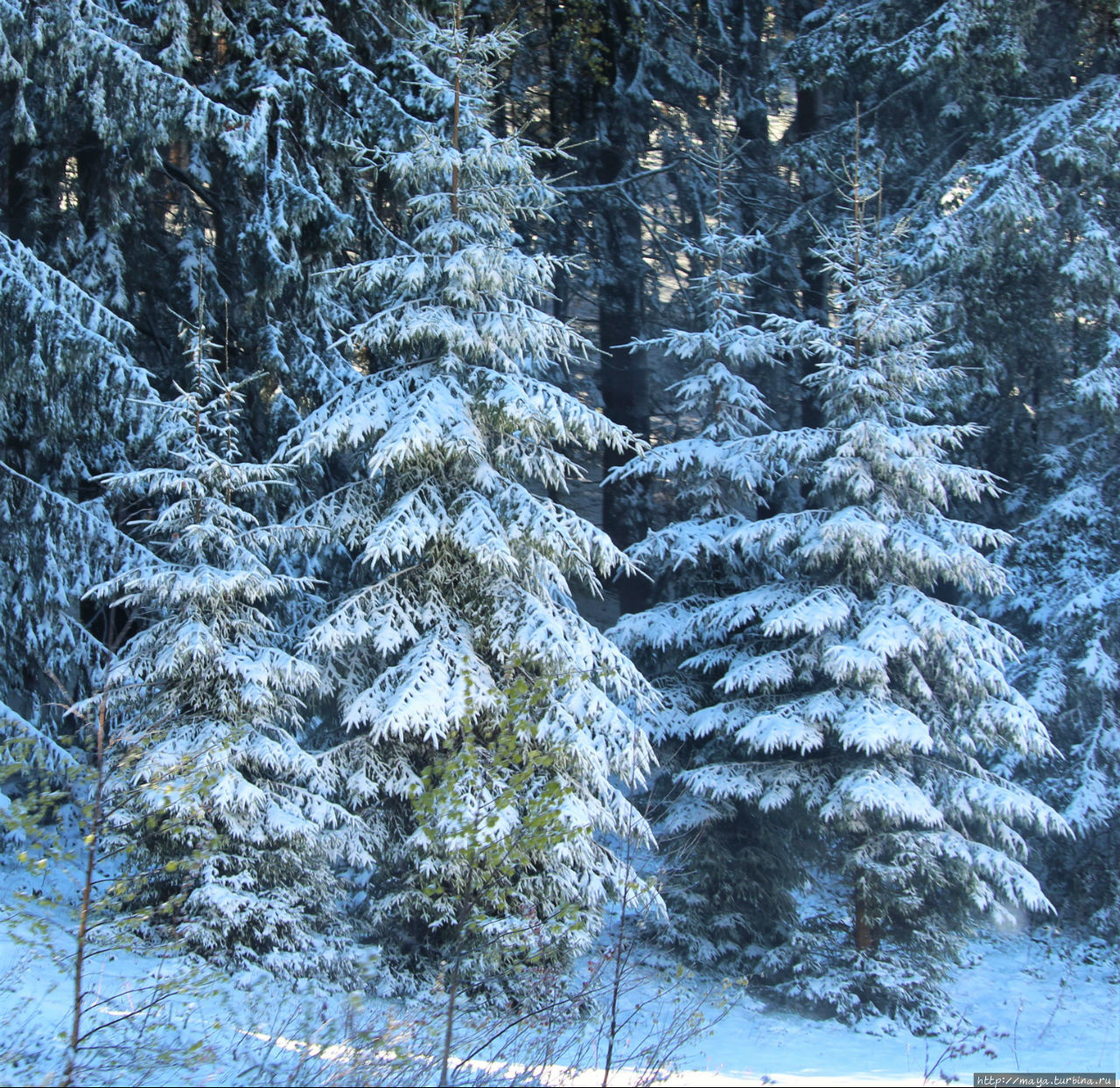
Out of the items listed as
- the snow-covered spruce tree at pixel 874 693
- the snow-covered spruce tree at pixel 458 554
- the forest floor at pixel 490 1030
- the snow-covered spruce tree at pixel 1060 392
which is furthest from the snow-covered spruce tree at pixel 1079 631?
the snow-covered spruce tree at pixel 458 554

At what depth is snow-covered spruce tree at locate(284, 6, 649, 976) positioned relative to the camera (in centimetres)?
875

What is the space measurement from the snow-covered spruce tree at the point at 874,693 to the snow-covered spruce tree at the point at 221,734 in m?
4.32

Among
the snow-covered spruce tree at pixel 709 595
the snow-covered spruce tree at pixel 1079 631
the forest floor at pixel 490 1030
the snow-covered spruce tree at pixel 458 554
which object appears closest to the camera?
the forest floor at pixel 490 1030

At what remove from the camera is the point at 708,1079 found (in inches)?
251

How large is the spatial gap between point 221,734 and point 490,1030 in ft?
10.8

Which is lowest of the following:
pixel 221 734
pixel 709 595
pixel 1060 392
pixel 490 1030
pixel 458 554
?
pixel 490 1030

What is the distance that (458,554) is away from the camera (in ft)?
31.8

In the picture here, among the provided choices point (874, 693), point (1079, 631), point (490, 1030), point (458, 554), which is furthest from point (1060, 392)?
point (490, 1030)

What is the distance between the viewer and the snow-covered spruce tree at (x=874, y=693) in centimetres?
1005

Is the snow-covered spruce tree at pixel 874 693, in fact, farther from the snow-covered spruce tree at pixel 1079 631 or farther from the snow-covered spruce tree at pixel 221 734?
the snow-covered spruce tree at pixel 221 734

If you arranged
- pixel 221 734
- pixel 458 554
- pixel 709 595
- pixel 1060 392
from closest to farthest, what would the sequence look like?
1. pixel 221 734
2. pixel 458 554
3. pixel 709 595
4. pixel 1060 392

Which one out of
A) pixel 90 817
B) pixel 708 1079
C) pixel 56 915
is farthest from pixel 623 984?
pixel 90 817

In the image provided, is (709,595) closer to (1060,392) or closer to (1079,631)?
(1079,631)

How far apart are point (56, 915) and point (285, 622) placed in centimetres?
354
